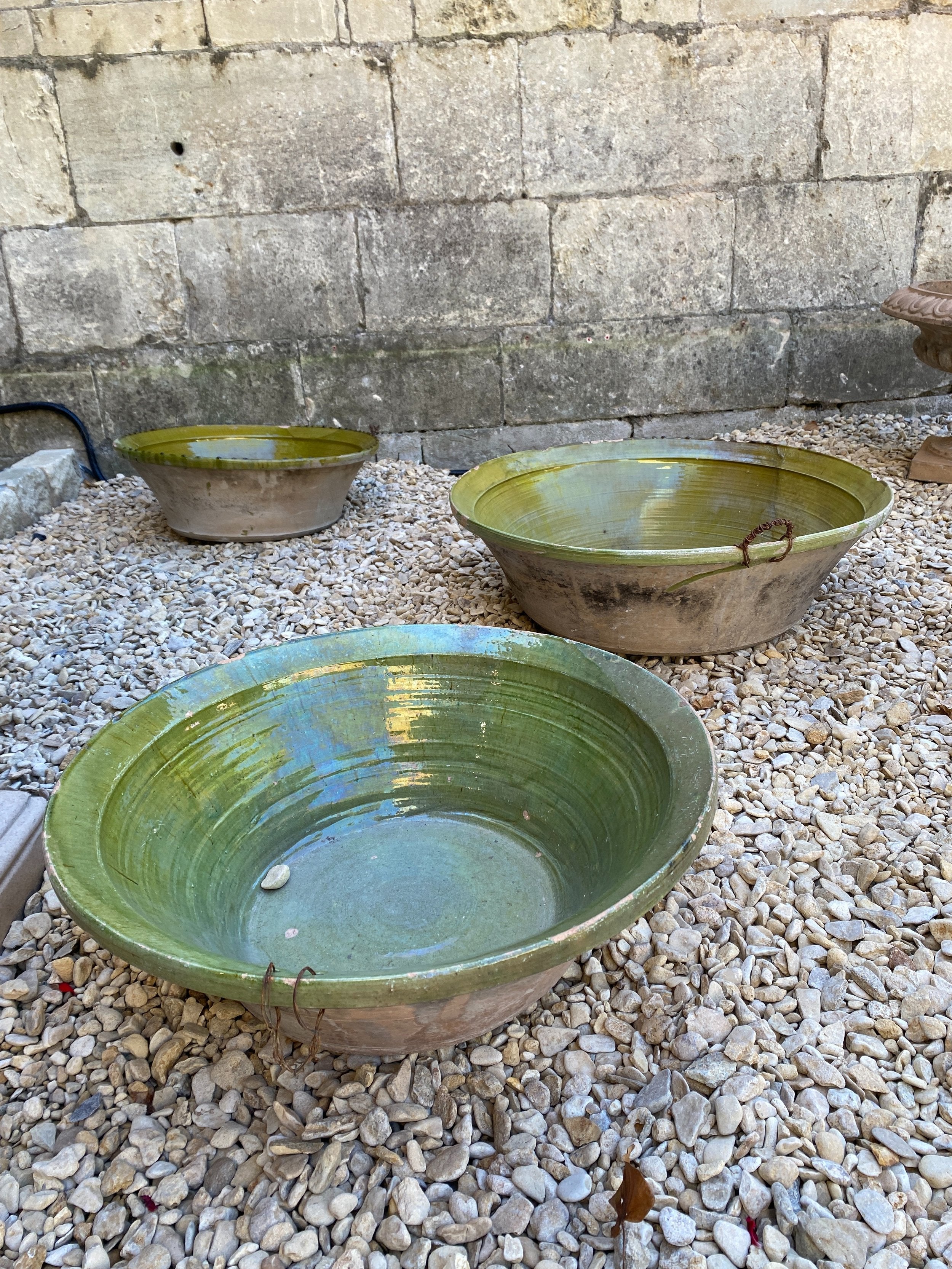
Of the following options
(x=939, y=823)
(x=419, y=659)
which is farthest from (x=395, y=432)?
(x=939, y=823)

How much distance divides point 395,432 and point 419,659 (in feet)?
10.2

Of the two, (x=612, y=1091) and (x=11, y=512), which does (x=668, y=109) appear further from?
(x=612, y=1091)

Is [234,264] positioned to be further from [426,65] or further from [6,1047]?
[6,1047]

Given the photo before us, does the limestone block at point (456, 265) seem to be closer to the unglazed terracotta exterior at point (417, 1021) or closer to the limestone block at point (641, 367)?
the limestone block at point (641, 367)

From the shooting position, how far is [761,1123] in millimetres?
1370

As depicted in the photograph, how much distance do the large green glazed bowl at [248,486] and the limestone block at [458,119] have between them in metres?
1.37

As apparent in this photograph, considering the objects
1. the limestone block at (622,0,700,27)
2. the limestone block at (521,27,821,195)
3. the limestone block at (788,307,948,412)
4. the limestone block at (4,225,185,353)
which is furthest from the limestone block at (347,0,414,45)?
the limestone block at (788,307,948,412)

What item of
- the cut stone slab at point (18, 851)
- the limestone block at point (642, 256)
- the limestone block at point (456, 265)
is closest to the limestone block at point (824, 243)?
the limestone block at point (642, 256)

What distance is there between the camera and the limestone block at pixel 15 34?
13.0 ft

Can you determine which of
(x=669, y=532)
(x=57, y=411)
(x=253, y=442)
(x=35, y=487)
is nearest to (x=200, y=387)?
(x=253, y=442)

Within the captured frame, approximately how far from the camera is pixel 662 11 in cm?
412

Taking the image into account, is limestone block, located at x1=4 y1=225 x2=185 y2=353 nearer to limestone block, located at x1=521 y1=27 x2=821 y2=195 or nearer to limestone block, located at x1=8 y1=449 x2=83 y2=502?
limestone block, located at x1=8 y1=449 x2=83 y2=502

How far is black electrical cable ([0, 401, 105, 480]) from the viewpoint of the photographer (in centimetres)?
450

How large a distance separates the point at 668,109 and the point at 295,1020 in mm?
4517
